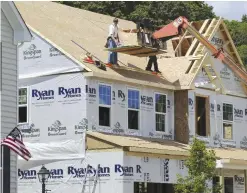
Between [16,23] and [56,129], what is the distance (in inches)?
278

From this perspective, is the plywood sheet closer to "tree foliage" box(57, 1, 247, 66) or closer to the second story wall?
the second story wall

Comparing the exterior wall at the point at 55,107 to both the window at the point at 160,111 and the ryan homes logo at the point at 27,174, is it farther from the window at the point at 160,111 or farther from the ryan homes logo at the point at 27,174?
the window at the point at 160,111

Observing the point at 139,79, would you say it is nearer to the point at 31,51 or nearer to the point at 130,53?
the point at 130,53

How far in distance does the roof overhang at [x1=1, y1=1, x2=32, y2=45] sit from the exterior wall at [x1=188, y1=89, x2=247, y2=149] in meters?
11.3

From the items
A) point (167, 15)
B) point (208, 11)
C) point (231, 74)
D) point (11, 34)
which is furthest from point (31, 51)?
point (208, 11)

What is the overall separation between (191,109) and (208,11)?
33.1 metres

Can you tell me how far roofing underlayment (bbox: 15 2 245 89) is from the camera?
30.2 m

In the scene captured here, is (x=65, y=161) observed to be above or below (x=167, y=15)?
below

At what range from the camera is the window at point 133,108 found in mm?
30641

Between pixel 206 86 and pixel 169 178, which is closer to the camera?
pixel 169 178

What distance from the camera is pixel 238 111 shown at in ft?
119

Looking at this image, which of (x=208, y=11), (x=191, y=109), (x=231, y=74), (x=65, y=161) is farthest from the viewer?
(x=208, y=11)

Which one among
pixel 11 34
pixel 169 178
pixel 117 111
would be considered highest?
pixel 11 34

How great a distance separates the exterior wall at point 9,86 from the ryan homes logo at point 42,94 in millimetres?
6539
